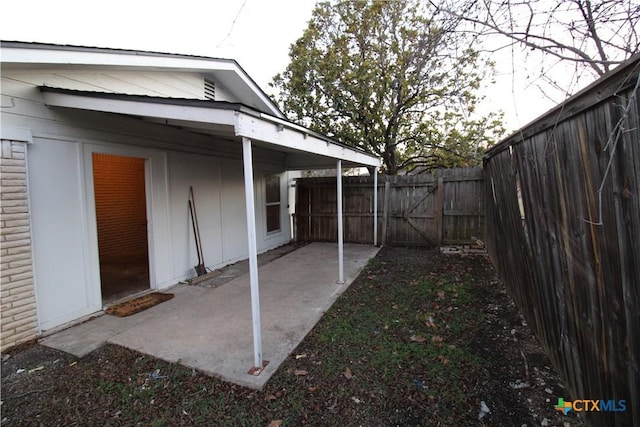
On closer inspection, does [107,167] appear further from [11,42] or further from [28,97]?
[11,42]

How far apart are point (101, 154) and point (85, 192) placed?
1.91 feet

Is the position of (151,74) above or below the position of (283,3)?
above

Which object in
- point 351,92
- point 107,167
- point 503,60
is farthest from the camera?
point 351,92

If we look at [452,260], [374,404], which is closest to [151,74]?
[374,404]

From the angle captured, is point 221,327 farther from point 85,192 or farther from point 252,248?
point 85,192

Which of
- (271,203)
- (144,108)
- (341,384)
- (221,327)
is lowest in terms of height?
(341,384)

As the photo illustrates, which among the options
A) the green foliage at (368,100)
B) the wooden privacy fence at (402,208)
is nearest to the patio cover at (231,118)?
the wooden privacy fence at (402,208)

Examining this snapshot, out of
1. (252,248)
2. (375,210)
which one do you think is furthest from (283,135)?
(375,210)

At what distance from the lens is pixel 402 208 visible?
8.10 meters

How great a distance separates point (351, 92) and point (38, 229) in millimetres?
8687

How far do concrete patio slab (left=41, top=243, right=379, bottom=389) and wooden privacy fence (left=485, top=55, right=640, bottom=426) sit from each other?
2.31 m

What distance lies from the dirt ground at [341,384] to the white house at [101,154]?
0.80 m

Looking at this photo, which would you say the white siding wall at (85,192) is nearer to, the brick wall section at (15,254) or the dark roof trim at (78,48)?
the brick wall section at (15,254)

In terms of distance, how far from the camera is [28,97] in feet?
10.6
